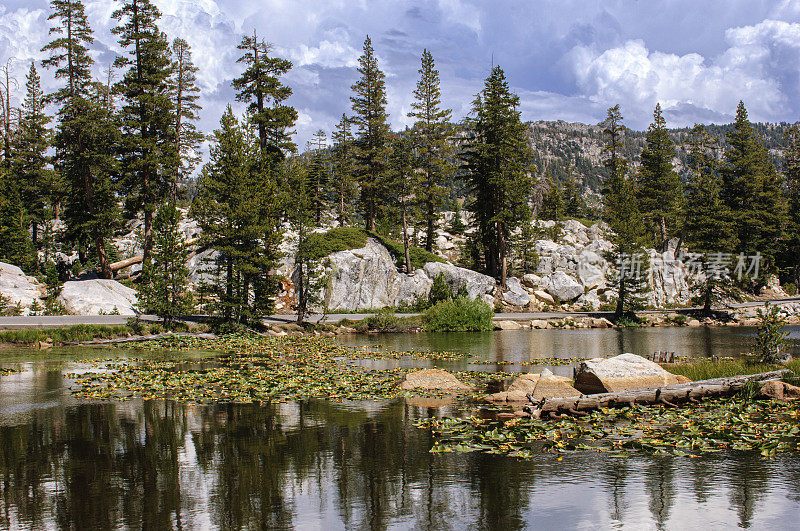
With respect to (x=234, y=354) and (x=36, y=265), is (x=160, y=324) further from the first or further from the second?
(x=36, y=265)

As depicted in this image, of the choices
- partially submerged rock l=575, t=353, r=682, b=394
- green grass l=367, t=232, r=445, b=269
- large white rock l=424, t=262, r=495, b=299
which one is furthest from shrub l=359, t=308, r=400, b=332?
partially submerged rock l=575, t=353, r=682, b=394

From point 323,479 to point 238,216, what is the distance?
25.8 m

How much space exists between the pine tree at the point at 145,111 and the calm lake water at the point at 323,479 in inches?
1192

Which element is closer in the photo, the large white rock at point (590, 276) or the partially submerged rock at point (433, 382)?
the partially submerged rock at point (433, 382)

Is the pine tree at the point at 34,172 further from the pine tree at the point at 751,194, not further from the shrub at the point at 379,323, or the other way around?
the pine tree at the point at 751,194

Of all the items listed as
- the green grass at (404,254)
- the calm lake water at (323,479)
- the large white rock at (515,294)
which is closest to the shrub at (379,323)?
the green grass at (404,254)

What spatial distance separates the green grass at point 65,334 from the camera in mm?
28453

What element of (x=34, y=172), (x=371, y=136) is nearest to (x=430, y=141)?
(x=371, y=136)

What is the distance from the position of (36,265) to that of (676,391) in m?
49.1

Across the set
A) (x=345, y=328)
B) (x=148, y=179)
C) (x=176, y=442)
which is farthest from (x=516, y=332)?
(x=176, y=442)

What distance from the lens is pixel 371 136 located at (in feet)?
180

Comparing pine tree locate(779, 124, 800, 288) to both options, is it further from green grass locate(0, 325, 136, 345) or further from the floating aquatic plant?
green grass locate(0, 325, 136, 345)

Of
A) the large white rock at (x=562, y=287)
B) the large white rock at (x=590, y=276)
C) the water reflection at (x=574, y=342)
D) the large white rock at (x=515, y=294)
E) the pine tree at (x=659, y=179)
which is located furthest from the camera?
the pine tree at (x=659, y=179)

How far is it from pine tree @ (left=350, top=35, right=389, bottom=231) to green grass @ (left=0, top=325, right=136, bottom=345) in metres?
28.4
